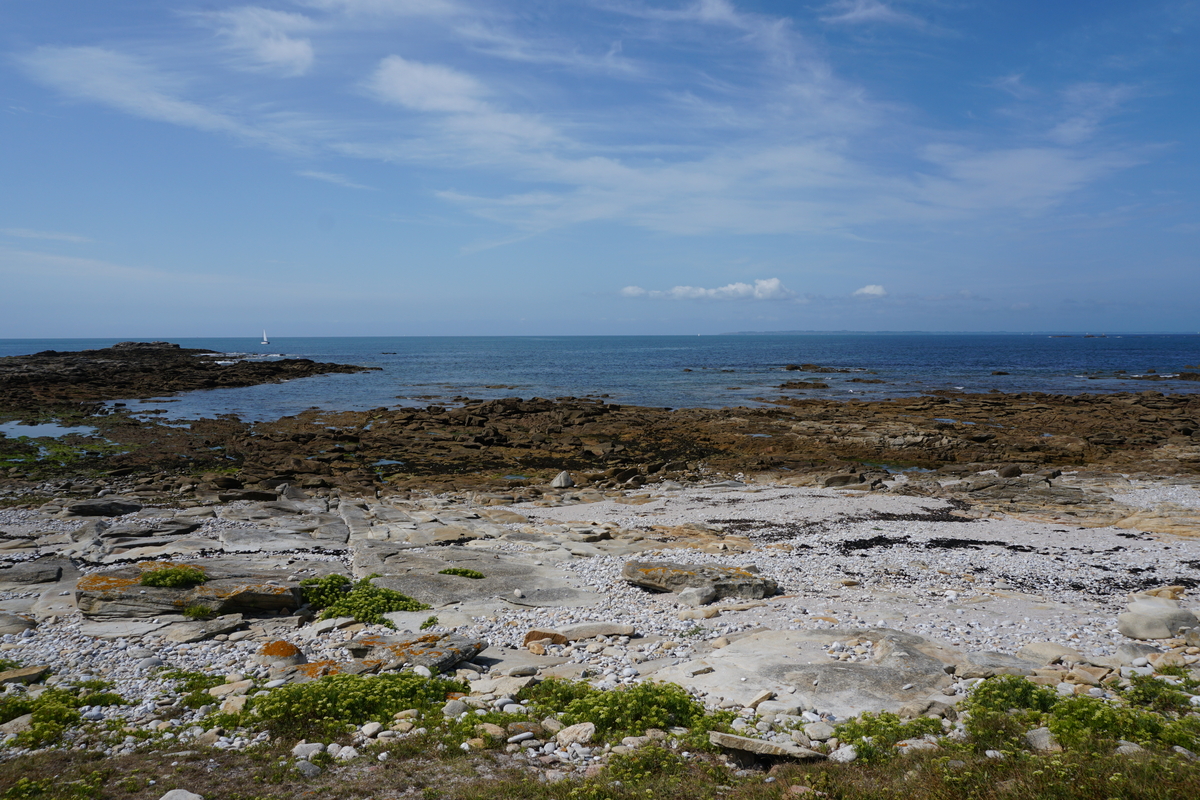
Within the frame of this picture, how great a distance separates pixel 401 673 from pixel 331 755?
1793 mm

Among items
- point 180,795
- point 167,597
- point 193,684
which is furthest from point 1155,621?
point 167,597

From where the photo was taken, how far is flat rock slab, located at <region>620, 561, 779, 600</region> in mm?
12672

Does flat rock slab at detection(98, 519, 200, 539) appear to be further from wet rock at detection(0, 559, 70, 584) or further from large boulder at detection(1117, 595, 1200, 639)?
large boulder at detection(1117, 595, 1200, 639)

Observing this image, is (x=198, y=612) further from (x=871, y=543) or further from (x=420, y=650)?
(x=871, y=543)

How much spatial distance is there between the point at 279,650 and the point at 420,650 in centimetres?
219

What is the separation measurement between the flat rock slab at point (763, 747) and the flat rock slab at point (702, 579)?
235 inches

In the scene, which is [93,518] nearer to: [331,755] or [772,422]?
[331,755]

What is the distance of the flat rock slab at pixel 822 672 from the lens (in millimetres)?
7879

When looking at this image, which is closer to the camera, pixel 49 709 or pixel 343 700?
pixel 49 709

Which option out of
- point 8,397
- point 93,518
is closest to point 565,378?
point 8,397

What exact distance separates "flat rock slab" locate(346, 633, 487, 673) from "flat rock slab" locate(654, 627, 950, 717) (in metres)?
2.91

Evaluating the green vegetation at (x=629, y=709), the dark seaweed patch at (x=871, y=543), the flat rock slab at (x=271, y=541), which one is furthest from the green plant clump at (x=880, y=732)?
the flat rock slab at (x=271, y=541)

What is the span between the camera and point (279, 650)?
959cm

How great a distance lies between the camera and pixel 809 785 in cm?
587
